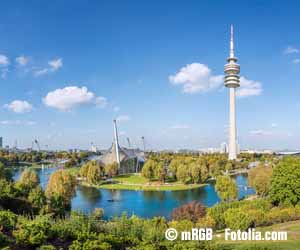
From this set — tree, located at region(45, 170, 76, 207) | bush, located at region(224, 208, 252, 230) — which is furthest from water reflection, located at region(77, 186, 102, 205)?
bush, located at region(224, 208, 252, 230)

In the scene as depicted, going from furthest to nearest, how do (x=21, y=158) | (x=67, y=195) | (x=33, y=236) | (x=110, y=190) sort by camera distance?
(x=21, y=158)
(x=110, y=190)
(x=67, y=195)
(x=33, y=236)

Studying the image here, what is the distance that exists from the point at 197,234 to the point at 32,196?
1003cm

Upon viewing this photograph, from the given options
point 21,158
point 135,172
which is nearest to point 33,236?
point 135,172

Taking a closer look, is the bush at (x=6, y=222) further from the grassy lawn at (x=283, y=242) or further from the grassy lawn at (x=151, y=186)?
the grassy lawn at (x=151, y=186)

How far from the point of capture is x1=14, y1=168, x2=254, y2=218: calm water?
20203mm

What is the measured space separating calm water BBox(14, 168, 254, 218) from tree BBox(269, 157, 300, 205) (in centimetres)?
615

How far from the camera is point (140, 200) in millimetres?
24188

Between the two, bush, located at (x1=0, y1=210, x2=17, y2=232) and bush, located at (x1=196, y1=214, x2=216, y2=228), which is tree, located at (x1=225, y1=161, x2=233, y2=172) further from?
bush, located at (x1=0, y1=210, x2=17, y2=232)

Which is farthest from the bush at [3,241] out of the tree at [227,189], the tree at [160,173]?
the tree at [160,173]

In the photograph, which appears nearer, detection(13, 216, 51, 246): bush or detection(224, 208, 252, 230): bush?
detection(13, 216, 51, 246): bush

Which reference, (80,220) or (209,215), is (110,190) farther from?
(80,220)

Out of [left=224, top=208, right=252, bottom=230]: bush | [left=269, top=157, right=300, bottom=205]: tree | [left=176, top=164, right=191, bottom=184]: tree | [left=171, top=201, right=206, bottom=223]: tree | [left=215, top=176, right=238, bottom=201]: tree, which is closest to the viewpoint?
[left=224, top=208, right=252, bottom=230]: bush

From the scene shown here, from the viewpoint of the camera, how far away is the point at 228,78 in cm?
5678

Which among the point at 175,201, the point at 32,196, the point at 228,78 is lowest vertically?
the point at 175,201
